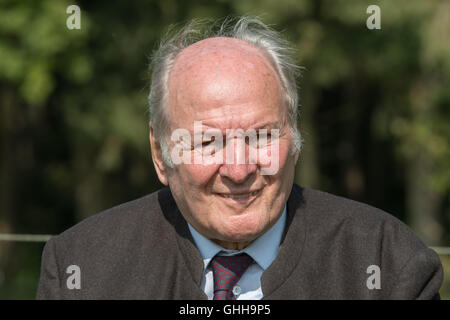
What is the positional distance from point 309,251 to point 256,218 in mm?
263

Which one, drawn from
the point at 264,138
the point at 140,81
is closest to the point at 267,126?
the point at 264,138

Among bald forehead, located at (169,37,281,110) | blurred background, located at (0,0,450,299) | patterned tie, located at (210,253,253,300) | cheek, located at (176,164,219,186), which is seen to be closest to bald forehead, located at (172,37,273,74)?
bald forehead, located at (169,37,281,110)

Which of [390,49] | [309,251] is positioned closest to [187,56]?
[309,251]

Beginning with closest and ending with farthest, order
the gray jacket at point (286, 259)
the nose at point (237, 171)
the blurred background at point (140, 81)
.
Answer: the nose at point (237, 171)
the gray jacket at point (286, 259)
the blurred background at point (140, 81)

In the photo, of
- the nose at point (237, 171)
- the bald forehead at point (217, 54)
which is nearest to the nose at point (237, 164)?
the nose at point (237, 171)

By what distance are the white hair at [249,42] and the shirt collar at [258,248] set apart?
29cm

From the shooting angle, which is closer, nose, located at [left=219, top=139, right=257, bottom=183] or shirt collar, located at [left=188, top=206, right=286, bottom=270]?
nose, located at [left=219, top=139, right=257, bottom=183]

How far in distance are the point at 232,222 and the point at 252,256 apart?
0.67ft

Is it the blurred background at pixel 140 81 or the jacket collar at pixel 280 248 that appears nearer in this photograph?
the jacket collar at pixel 280 248

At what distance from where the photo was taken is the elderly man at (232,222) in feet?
6.62

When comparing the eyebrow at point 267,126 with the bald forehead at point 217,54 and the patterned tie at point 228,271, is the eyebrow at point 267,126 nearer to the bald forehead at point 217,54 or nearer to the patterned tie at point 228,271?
the bald forehead at point 217,54

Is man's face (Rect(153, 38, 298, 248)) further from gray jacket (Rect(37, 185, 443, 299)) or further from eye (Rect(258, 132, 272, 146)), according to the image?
gray jacket (Rect(37, 185, 443, 299))

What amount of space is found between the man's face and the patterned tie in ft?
0.41

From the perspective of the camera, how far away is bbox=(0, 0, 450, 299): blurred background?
31.2ft
